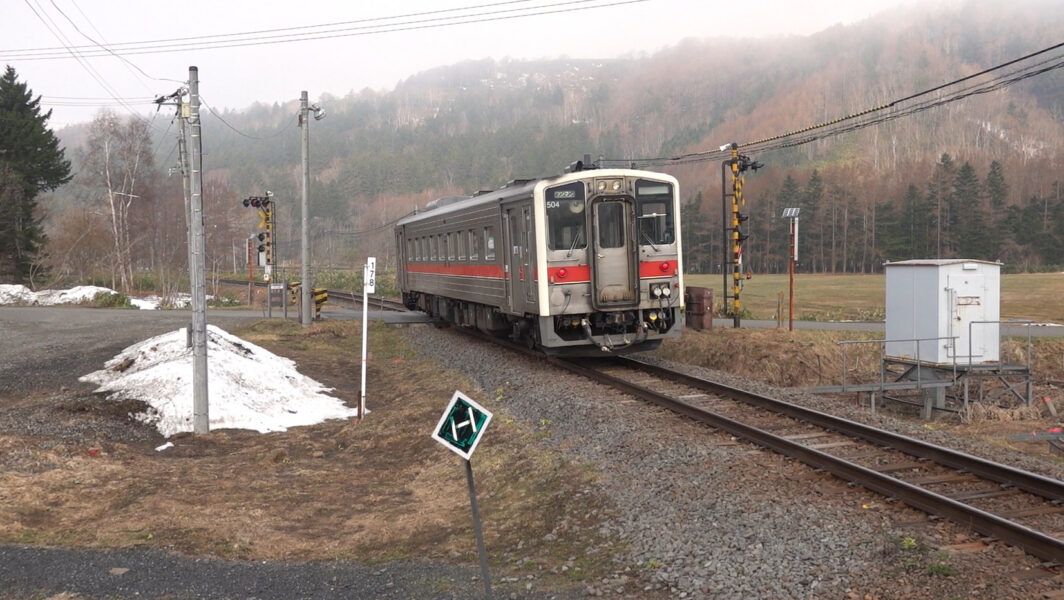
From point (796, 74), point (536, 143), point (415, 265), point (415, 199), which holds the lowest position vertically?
point (415, 265)

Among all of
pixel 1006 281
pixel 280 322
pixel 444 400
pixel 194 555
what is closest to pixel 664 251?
pixel 444 400

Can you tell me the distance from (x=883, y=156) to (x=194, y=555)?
120m

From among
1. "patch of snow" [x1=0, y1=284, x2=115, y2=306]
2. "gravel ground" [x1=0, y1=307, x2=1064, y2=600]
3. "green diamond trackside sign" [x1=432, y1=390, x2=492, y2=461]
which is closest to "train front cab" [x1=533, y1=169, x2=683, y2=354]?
"gravel ground" [x1=0, y1=307, x2=1064, y2=600]

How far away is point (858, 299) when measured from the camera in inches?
1571

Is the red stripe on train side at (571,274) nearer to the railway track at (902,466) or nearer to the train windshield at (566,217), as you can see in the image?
the train windshield at (566,217)

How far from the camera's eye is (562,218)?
14.5 meters

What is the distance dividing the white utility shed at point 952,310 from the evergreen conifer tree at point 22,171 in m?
40.7

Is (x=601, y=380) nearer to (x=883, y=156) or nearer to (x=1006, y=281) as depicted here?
(x=1006, y=281)

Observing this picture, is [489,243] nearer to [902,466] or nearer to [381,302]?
[902,466]

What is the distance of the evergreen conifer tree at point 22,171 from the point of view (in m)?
42.1

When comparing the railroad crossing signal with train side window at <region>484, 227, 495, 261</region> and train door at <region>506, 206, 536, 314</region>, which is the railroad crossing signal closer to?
train side window at <region>484, 227, 495, 261</region>

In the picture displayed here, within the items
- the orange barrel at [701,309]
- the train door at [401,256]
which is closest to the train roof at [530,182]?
the orange barrel at [701,309]

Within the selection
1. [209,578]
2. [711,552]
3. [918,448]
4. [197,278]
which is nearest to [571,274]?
[197,278]

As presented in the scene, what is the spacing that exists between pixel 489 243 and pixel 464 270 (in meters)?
2.55
